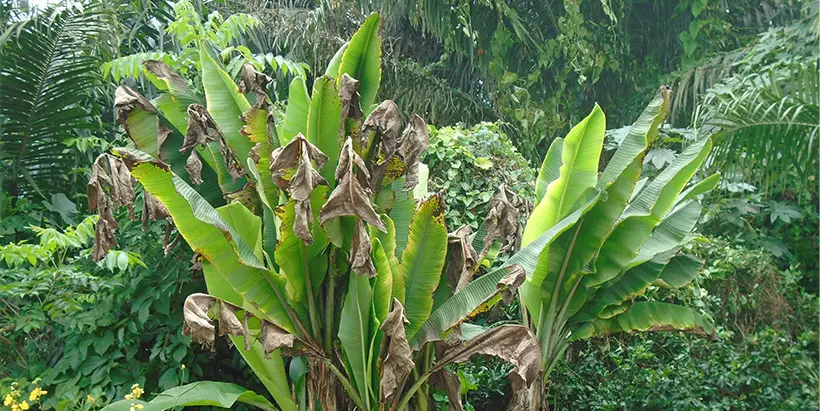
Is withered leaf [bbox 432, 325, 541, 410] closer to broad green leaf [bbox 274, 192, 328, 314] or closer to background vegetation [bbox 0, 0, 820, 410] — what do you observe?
broad green leaf [bbox 274, 192, 328, 314]

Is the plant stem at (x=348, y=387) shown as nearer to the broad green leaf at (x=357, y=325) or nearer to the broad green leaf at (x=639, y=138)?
the broad green leaf at (x=357, y=325)

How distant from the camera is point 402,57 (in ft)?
37.7

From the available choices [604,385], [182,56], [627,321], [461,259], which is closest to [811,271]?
[604,385]

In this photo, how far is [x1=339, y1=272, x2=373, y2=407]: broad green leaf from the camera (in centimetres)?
405

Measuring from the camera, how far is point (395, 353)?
148 inches

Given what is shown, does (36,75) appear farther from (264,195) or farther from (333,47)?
(333,47)

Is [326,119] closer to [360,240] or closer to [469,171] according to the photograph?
[360,240]

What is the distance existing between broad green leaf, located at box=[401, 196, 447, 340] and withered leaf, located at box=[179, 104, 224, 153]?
49.7 inches

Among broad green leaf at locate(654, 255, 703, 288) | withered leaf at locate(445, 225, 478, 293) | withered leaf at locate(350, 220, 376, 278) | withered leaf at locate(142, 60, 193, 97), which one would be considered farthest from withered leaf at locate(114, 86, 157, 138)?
broad green leaf at locate(654, 255, 703, 288)

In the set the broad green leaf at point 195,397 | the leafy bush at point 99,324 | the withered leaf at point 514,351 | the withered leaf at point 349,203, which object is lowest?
the leafy bush at point 99,324

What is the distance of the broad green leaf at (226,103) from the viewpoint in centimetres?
454

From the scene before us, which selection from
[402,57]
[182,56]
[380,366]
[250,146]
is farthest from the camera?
[402,57]

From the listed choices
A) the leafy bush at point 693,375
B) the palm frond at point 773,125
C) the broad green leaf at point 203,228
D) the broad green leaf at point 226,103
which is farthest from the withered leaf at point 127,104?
the palm frond at point 773,125

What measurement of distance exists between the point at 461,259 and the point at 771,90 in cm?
292
